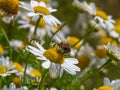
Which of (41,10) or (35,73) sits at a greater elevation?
(41,10)

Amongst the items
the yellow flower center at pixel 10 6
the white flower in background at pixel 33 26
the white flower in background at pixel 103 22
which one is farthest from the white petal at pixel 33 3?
the white flower in background at pixel 33 26

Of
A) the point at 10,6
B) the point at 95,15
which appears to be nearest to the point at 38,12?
the point at 10,6

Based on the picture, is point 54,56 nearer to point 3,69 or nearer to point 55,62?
point 55,62

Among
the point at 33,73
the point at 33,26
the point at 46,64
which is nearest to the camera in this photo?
the point at 46,64

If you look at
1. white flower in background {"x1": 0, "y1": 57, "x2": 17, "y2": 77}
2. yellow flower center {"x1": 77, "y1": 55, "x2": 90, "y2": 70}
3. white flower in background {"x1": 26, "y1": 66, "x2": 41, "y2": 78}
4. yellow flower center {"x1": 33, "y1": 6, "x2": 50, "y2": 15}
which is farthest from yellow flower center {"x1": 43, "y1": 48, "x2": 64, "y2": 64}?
yellow flower center {"x1": 77, "y1": 55, "x2": 90, "y2": 70}

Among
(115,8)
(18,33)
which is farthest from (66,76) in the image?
Answer: (115,8)

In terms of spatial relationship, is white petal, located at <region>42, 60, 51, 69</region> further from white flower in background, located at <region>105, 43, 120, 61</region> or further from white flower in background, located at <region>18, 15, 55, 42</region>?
white flower in background, located at <region>18, 15, 55, 42</region>

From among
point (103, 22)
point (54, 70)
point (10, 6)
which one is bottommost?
point (54, 70)

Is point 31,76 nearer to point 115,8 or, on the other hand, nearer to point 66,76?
point 66,76
